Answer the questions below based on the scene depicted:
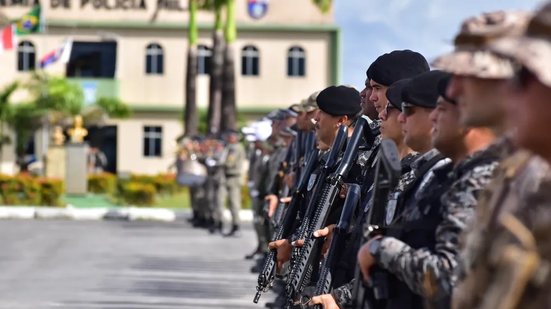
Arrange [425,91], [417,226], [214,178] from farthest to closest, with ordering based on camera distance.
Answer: [214,178]
[425,91]
[417,226]

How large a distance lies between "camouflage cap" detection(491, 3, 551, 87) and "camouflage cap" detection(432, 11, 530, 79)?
0.80 feet

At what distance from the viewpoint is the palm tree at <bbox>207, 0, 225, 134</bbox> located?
4722 centimetres

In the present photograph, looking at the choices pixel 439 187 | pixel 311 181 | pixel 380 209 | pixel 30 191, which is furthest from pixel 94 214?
pixel 439 187

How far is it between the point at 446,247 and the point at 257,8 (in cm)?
5426

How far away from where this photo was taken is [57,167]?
43.3 metres

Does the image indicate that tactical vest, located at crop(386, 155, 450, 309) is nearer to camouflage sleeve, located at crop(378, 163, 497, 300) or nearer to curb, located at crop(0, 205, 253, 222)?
camouflage sleeve, located at crop(378, 163, 497, 300)

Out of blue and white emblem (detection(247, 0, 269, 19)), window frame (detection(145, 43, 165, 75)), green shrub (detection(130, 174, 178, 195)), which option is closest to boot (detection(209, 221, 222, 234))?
green shrub (detection(130, 174, 178, 195))

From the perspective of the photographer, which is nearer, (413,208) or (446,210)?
(446,210)

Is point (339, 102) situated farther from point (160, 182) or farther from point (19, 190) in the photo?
point (160, 182)

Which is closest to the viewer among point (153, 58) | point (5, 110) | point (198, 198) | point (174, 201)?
point (198, 198)

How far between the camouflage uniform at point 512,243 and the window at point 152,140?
186 feet

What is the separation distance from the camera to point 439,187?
16.4 ft

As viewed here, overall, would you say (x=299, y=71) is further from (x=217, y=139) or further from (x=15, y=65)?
(x=217, y=139)

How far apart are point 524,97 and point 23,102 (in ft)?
177
